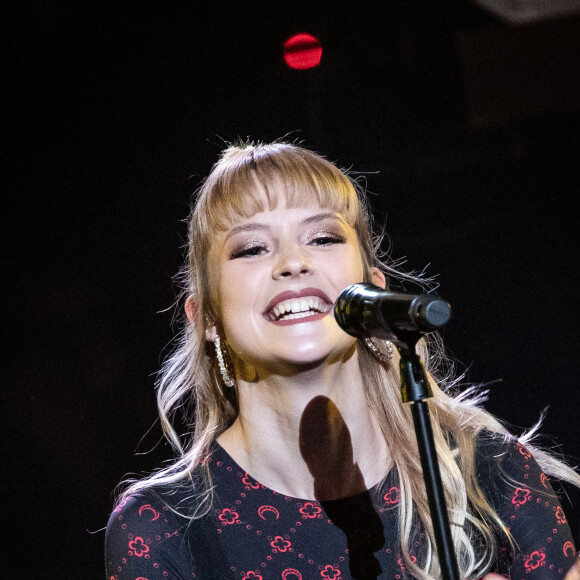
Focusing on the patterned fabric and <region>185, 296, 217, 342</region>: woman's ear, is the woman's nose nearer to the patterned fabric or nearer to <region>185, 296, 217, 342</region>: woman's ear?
<region>185, 296, 217, 342</region>: woman's ear

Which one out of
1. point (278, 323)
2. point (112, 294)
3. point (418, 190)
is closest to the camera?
point (278, 323)

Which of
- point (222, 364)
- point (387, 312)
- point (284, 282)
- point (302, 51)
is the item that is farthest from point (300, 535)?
point (302, 51)

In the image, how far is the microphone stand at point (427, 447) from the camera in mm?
1225

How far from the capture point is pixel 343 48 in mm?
2842

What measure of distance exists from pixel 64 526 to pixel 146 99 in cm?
146

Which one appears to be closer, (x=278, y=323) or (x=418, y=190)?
(x=278, y=323)

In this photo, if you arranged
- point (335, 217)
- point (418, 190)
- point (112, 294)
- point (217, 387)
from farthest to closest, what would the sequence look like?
point (418, 190)
point (112, 294)
point (217, 387)
point (335, 217)

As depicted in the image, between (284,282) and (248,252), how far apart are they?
0.17 metres

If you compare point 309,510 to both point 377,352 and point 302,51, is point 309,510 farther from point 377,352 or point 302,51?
point 302,51

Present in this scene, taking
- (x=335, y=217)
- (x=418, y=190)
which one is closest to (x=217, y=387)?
(x=335, y=217)

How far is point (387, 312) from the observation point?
1221mm

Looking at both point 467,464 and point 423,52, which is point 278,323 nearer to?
point 467,464

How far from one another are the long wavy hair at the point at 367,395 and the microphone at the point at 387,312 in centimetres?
87

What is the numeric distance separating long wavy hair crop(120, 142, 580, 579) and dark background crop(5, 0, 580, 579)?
0.89 feet
